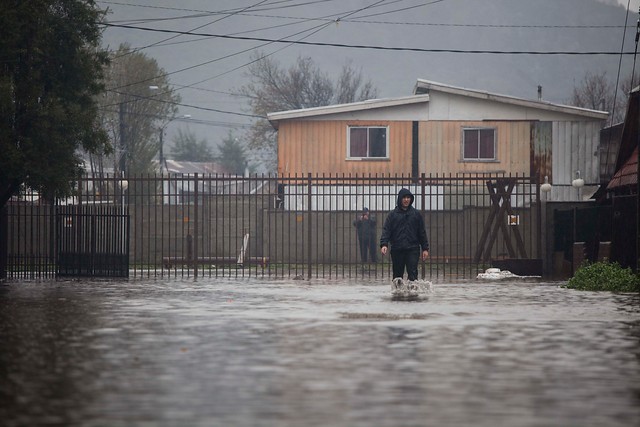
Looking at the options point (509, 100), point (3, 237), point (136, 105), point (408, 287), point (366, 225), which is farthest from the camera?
point (136, 105)

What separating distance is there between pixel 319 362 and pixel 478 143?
33424 millimetres

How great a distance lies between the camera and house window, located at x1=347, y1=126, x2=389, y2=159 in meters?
44.9

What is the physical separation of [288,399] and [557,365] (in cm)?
332

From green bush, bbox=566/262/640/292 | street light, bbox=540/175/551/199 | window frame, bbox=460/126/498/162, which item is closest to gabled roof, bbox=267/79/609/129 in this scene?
window frame, bbox=460/126/498/162

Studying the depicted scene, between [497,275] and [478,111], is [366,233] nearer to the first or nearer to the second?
[478,111]

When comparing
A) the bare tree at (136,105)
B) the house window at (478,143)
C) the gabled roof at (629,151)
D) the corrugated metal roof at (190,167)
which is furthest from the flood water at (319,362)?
the corrugated metal roof at (190,167)

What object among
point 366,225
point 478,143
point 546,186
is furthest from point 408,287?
point 478,143

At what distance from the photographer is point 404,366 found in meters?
12.0

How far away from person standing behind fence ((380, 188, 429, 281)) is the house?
70.1 ft

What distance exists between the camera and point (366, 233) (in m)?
41.4

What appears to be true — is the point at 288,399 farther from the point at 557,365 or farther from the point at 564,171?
the point at 564,171

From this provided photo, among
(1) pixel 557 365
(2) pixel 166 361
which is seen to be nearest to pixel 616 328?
(1) pixel 557 365

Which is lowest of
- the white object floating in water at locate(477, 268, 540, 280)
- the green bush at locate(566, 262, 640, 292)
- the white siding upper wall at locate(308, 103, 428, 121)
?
the white object floating in water at locate(477, 268, 540, 280)

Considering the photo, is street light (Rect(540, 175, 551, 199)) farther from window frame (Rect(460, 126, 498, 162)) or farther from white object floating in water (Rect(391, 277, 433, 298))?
white object floating in water (Rect(391, 277, 433, 298))
